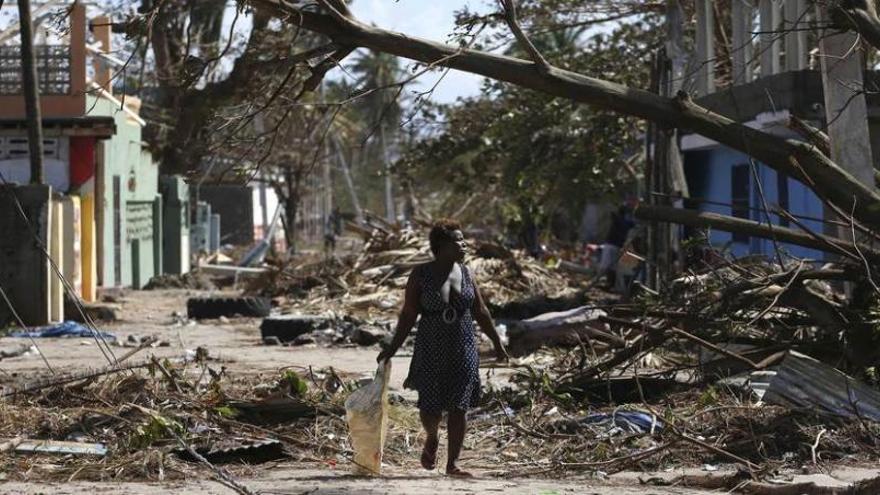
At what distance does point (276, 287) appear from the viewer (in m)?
27.3

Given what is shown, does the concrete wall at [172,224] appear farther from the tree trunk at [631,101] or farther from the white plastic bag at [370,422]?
the white plastic bag at [370,422]

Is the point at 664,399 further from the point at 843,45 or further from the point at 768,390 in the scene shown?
the point at 843,45

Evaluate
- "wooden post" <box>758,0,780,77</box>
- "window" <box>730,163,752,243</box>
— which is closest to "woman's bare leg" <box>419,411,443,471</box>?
"wooden post" <box>758,0,780,77</box>

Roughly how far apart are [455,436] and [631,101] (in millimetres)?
3058

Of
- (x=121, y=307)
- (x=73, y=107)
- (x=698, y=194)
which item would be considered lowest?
(x=121, y=307)

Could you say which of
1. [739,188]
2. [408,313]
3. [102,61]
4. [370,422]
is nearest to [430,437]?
[370,422]

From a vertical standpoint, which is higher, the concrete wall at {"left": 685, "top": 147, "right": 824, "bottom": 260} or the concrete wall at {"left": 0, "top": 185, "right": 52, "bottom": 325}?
the concrete wall at {"left": 685, "top": 147, "right": 824, "bottom": 260}

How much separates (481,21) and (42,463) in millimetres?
3949

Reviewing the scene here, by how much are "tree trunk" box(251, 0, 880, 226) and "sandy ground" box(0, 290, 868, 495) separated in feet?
8.55

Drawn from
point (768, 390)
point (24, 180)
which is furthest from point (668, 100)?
point (24, 180)

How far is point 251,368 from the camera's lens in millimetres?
14672

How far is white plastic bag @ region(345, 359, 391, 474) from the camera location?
8367 millimetres

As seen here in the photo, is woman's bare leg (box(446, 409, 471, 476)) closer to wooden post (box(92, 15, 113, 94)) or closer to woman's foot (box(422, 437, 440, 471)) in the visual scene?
woman's foot (box(422, 437, 440, 471))

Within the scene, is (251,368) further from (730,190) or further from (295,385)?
(730,190)
